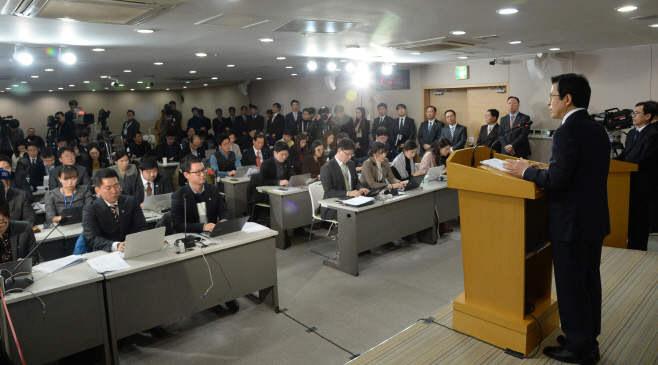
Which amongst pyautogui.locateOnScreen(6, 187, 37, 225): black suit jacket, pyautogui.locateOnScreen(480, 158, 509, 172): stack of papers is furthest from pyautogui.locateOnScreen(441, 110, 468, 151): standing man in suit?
pyautogui.locateOnScreen(6, 187, 37, 225): black suit jacket

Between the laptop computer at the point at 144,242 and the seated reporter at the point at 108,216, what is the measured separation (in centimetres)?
36

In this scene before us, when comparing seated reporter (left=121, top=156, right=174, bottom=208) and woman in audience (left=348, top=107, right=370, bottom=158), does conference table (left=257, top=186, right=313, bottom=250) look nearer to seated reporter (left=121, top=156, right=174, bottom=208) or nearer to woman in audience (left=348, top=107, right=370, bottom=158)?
seated reporter (left=121, top=156, right=174, bottom=208)

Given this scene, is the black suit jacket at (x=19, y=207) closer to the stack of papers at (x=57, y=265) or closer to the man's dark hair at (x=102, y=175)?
the man's dark hair at (x=102, y=175)

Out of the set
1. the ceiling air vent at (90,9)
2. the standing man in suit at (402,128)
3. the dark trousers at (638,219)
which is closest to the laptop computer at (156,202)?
the ceiling air vent at (90,9)

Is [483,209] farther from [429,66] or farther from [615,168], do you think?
[429,66]

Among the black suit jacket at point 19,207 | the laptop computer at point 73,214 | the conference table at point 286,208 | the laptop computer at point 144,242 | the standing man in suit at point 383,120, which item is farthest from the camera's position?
the standing man in suit at point 383,120

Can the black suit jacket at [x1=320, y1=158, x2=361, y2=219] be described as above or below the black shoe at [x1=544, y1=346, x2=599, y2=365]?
above

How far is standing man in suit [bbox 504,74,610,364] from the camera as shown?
7.55 ft

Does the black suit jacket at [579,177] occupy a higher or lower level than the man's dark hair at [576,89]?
lower

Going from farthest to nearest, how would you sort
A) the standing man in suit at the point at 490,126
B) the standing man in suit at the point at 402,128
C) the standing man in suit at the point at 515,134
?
the standing man in suit at the point at 402,128 → the standing man in suit at the point at 490,126 → the standing man in suit at the point at 515,134

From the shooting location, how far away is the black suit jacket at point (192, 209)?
4.05 metres

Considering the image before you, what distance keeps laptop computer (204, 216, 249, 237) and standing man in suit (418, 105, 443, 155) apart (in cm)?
583

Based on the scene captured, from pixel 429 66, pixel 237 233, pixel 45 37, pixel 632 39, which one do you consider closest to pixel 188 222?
→ pixel 237 233

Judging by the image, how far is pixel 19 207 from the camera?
4426 millimetres
